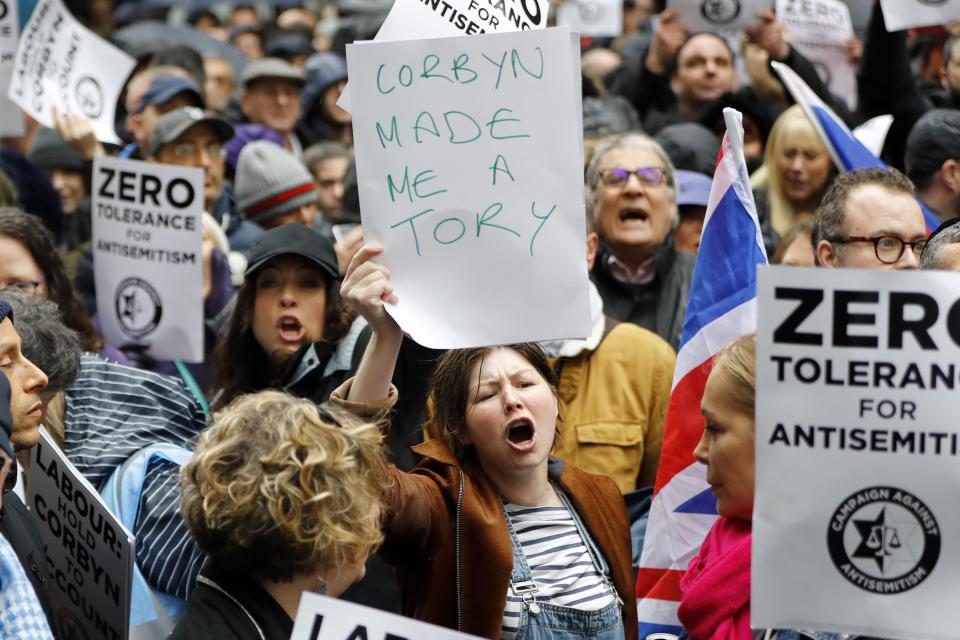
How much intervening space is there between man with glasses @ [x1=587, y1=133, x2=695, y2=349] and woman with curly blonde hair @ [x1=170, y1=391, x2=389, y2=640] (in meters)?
2.64

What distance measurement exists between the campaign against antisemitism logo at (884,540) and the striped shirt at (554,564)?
100 cm

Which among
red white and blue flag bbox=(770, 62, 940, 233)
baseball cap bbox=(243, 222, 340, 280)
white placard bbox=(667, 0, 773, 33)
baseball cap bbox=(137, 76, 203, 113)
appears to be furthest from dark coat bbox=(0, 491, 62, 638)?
white placard bbox=(667, 0, 773, 33)

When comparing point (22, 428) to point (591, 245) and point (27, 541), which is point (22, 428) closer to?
point (27, 541)

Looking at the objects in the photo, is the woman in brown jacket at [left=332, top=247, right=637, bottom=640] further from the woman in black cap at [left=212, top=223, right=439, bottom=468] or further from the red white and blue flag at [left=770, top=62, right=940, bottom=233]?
the red white and blue flag at [left=770, top=62, right=940, bottom=233]

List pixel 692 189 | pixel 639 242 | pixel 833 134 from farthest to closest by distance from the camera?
pixel 692 189 < pixel 639 242 < pixel 833 134

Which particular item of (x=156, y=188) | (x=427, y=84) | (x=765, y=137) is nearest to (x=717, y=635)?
(x=427, y=84)

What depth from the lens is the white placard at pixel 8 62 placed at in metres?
6.77

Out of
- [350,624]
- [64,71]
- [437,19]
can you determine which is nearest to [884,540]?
[350,624]

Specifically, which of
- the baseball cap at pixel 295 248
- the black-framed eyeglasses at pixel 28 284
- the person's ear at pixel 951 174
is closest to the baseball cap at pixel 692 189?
the person's ear at pixel 951 174

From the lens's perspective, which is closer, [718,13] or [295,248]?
[295,248]

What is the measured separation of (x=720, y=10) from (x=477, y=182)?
16.0ft

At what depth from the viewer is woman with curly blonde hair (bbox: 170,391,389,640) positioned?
2.84 m

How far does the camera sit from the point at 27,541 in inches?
136

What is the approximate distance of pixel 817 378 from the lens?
8.60 ft
